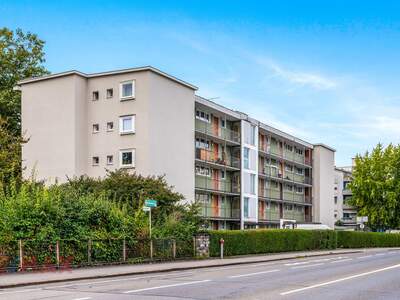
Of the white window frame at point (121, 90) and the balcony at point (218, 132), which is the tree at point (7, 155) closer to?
the white window frame at point (121, 90)

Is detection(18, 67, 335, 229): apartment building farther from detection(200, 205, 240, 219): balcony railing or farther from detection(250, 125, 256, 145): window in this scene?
detection(250, 125, 256, 145): window

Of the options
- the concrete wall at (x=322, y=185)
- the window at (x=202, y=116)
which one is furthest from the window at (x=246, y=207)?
the concrete wall at (x=322, y=185)

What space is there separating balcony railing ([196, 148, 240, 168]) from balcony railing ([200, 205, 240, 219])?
3.72 m

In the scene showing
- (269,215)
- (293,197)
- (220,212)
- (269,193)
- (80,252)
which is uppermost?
(269,193)

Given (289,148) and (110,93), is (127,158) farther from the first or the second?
(289,148)

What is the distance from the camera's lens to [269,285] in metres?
16.7

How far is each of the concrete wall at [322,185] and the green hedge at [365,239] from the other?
1005cm

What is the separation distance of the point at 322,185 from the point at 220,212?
2394 centimetres

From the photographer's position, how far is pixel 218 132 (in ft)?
173

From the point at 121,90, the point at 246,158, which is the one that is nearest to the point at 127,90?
the point at 121,90

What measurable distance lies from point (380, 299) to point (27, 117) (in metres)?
35.8

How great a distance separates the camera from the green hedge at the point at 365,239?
53.6 m

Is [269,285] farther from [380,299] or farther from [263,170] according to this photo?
[263,170]

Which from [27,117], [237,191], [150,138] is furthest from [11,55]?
[237,191]
